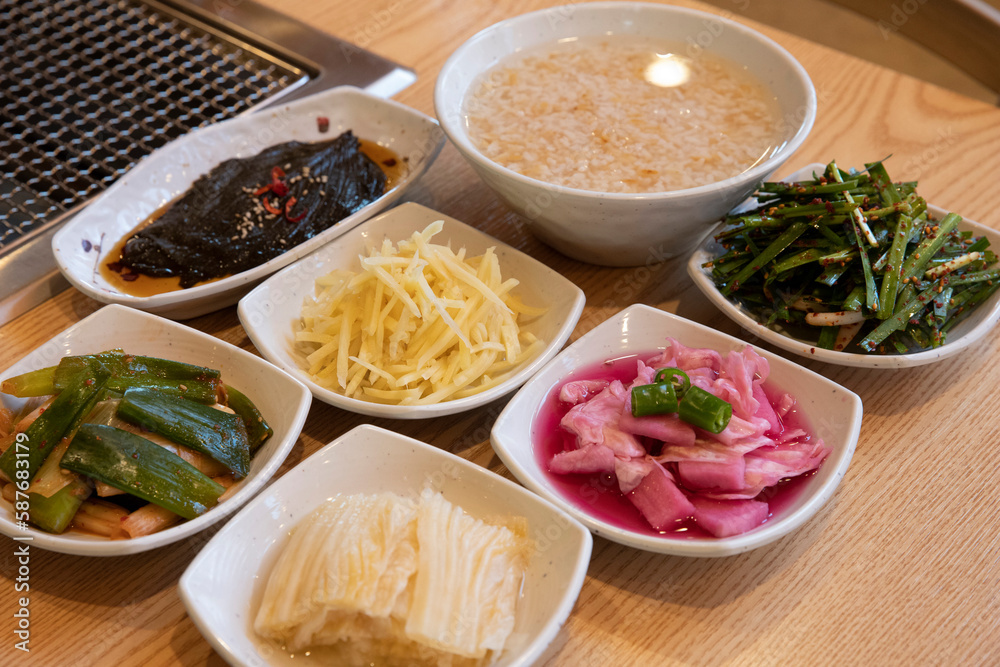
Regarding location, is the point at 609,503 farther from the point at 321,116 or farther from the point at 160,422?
the point at 321,116

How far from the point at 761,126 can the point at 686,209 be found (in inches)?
18.5

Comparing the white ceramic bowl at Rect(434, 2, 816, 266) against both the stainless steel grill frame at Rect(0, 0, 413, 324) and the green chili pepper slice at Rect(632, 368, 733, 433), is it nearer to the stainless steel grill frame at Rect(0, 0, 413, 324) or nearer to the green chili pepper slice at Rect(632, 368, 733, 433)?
the green chili pepper slice at Rect(632, 368, 733, 433)

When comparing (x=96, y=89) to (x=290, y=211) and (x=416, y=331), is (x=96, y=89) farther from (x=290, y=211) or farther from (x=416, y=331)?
(x=416, y=331)

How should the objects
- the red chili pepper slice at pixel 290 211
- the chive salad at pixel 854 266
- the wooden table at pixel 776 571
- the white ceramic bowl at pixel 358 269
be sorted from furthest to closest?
the red chili pepper slice at pixel 290 211 < the chive salad at pixel 854 266 < the white ceramic bowl at pixel 358 269 < the wooden table at pixel 776 571

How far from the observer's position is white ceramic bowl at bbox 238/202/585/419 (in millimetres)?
1678

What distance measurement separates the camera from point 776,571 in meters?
1.55

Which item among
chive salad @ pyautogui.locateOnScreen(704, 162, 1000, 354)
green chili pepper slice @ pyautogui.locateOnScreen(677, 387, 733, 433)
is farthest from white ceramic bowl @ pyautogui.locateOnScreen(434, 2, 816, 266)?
green chili pepper slice @ pyautogui.locateOnScreen(677, 387, 733, 433)

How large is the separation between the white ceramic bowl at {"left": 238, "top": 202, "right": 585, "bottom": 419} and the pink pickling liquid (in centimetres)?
10

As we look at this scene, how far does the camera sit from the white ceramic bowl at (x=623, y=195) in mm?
1830

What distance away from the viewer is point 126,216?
221 cm

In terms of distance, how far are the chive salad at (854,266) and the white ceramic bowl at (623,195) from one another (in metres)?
0.13

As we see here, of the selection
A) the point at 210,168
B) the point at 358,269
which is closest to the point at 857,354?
the point at 358,269

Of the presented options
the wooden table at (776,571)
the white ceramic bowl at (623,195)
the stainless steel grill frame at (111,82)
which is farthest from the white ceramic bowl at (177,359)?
the white ceramic bowl at (623,195)

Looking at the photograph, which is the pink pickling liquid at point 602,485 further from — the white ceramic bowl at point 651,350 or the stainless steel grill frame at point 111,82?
the stainless steel grill frame at point 111,82
